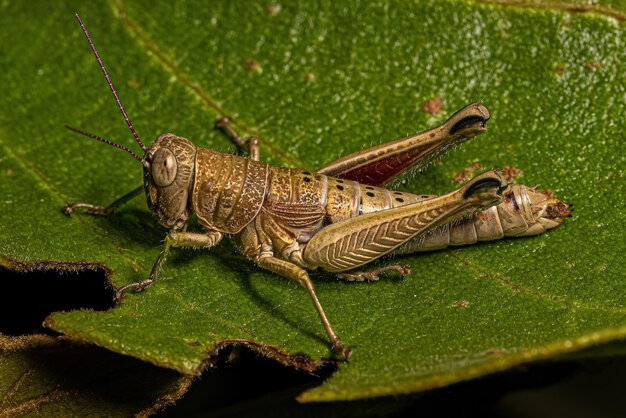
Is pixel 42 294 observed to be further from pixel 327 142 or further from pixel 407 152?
pixel 407 152

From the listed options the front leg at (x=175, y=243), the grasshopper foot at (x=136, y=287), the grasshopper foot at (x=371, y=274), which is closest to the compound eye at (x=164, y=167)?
the front leg at (x=175, y=243)

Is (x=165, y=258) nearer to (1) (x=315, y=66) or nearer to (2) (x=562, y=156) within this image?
(1) (x=315, y=66)

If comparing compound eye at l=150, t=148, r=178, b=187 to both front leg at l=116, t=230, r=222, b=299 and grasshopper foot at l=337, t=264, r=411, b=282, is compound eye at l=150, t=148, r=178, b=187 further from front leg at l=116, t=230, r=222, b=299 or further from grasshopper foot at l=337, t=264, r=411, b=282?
grasshopper foot at l=337, t=264, r=411, b=282

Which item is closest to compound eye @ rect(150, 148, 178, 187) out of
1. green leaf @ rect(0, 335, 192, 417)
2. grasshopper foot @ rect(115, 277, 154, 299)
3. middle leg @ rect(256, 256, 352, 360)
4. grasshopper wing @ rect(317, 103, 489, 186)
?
grasshopper foot @ rect(115, 277, 154, 299)

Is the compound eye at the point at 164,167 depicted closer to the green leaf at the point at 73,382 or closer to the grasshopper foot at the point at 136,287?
the grasshopper foot at the point at 136,287

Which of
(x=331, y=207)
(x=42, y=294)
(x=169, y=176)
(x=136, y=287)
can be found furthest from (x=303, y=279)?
(x=42, y=294)
